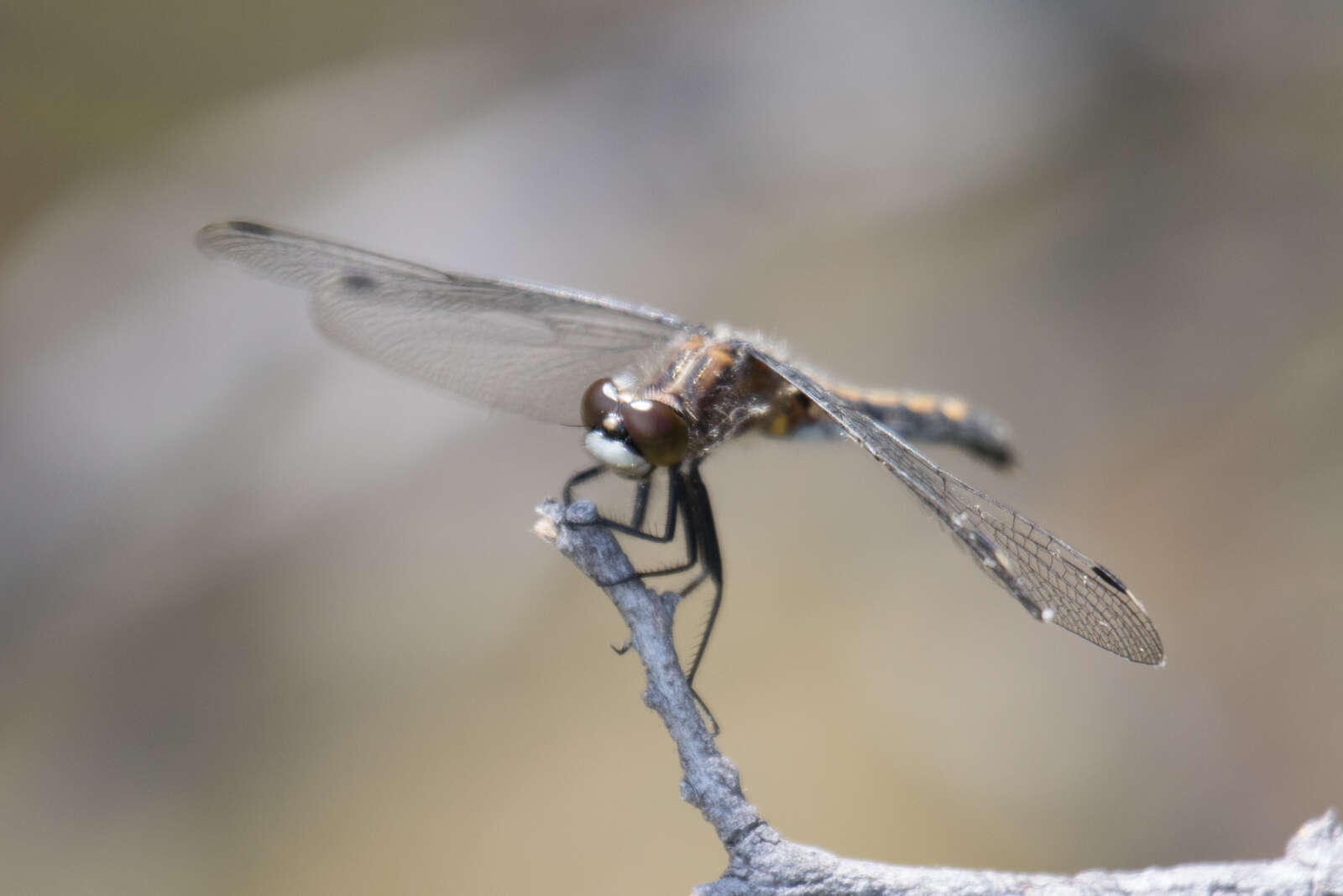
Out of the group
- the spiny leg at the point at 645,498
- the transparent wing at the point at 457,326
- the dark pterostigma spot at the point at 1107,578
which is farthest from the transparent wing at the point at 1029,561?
the transparent wing at the point at 457,326

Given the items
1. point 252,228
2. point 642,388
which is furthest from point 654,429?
point 252,228

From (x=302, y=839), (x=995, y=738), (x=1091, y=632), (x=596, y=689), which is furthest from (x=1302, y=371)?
(x=302, y=839)

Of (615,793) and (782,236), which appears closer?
(615,793)

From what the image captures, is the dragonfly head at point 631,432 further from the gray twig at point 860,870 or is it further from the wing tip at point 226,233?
the wing tip at point 226,233

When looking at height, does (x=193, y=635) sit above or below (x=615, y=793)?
above

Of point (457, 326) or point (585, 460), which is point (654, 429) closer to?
point (457, 326)

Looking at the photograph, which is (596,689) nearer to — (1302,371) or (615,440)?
(615,440)

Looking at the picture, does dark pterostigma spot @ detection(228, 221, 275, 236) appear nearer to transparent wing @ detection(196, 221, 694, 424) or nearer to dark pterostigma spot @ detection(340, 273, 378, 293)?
transparent wing @ detection(196, 221, 694, 424)
